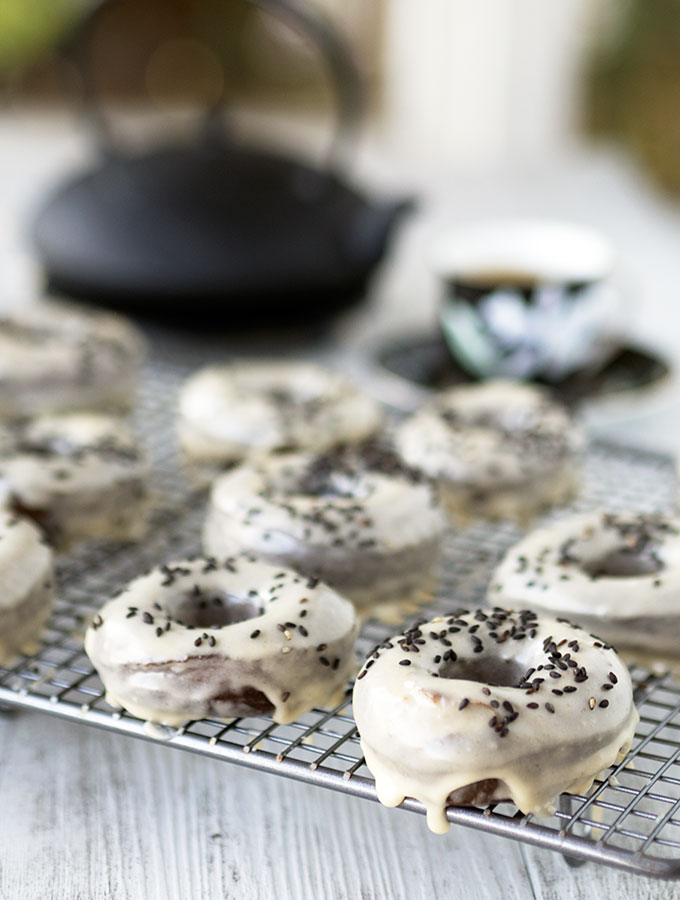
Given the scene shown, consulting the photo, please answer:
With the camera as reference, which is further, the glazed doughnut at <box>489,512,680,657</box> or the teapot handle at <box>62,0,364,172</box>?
the teapot handle at <box>62,0,364,172</box>

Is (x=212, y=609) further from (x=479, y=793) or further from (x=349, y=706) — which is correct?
(x=479, y=793)

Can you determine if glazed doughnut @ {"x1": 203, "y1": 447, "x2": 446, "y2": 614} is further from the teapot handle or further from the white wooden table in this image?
the teapot handle

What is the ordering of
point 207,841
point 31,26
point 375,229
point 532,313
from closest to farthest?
point 207,841, point 532,313, point 375,229, point 31,26

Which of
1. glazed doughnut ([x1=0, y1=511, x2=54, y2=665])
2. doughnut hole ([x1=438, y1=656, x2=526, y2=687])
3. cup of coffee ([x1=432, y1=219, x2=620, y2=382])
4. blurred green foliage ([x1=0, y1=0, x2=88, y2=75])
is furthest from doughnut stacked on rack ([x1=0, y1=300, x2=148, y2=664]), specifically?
blurred green foliage ([x1=0, y1=0, x2=88, y2=75])

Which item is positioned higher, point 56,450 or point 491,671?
point 491,671

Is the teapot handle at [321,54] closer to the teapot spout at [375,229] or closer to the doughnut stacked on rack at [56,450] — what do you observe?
the teapot spout at [375,229]

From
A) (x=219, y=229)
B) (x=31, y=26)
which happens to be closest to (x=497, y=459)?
A: (x=219, y=229)

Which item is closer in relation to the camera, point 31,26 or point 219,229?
point 219,229
